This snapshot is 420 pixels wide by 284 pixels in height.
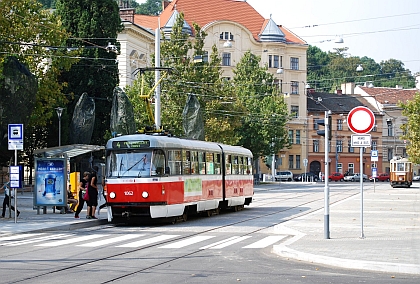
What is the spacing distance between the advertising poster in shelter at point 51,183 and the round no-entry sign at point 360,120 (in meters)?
13.5

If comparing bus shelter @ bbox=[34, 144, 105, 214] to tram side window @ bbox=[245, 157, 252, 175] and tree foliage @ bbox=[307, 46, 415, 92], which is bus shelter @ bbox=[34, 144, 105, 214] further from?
tree foliage @ bbox=[307, 46, 415, 92]

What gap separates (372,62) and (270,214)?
11951 cm

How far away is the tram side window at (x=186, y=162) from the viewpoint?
2759 cm

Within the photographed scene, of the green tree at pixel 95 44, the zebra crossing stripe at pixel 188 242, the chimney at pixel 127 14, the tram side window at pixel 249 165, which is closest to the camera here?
the zebra crossing stripe at pixel 188 242

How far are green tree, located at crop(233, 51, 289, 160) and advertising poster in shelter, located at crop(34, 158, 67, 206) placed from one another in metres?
48.9

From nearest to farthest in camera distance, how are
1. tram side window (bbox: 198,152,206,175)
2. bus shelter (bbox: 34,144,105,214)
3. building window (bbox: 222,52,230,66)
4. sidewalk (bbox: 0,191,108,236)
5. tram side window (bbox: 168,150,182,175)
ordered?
Result: sidewalk (bbox: 0,191,108,236)
tram side window (bbox: 168,150,182,175)
bus shelter (bbox: 34,144,105,214)
tram side window (bbox: 198,152,206,175)
building window (bbox: 222,52,230,66)

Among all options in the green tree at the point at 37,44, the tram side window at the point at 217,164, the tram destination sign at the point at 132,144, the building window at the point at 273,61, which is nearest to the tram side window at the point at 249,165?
the tram side window at the point at 217,164

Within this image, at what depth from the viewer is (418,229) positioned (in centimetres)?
2259

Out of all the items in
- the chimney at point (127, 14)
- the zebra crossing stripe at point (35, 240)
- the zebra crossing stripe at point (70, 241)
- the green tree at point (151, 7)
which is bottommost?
the zebra crossing stripe at point (35, 240)

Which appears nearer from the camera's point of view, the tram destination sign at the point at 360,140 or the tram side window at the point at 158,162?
the tram destination sign at the point at 360,140

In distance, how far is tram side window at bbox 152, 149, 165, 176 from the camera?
2545 centimetres

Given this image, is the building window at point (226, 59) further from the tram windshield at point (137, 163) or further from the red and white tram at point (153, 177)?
the tram windshield at point (137, 163)

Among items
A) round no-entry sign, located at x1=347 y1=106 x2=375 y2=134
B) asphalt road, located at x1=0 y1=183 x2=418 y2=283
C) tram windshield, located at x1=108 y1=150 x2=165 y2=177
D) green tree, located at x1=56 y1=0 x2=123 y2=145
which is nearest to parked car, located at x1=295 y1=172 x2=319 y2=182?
green tree, located at x1=56 y1=0 x2=123 y2=145

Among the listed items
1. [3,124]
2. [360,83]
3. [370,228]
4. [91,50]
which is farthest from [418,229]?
[360,83]
